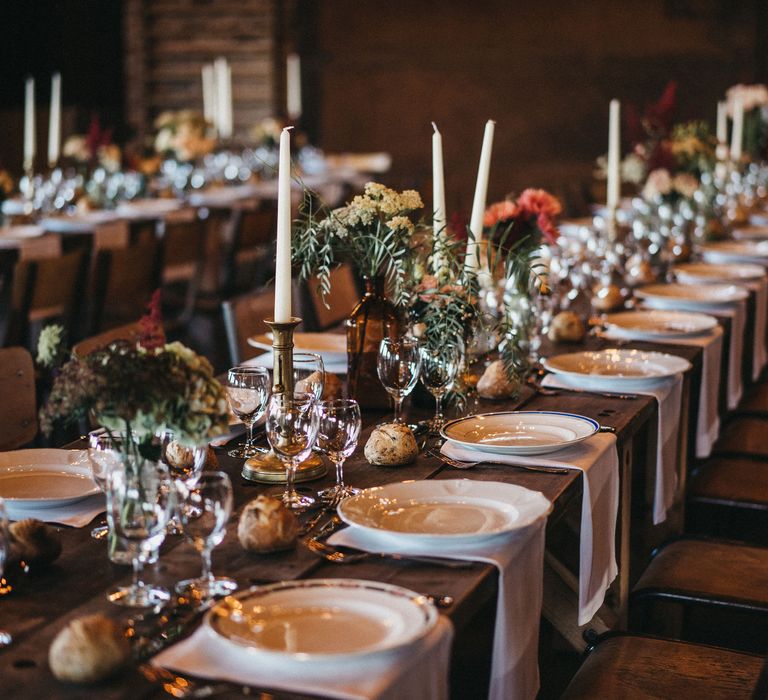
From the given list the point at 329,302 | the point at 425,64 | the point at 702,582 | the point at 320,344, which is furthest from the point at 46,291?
the point at 425,64

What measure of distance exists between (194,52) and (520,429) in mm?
10846

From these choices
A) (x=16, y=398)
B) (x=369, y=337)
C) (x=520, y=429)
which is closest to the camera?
(x=520, y=429)

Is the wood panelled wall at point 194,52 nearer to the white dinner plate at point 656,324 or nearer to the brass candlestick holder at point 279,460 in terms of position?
the white dinner plate at point 656,324

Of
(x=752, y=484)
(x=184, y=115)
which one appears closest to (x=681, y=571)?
(x=752, y=484)

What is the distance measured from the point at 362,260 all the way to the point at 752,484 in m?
1.28

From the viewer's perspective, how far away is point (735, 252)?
518 centimetres

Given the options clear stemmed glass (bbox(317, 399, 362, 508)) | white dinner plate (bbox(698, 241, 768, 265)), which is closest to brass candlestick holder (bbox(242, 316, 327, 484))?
clear stemmed glass (bbox(317, 399, 362, 508))

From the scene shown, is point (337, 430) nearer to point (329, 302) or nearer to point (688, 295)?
point (329, 302)

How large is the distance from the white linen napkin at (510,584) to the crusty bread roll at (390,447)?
0.37 meters

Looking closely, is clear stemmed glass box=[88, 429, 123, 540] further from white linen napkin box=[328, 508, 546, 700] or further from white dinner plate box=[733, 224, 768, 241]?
white dinner plate box=[733, 224, 768, 241]

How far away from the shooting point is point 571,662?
10.1 ft

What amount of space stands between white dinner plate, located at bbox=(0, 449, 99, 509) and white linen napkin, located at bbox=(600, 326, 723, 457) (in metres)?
1.77

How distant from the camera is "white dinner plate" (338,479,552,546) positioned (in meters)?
1.72

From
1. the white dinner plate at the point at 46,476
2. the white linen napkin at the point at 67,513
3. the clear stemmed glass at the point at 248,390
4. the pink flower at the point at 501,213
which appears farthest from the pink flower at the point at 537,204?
the white linen napkin at the point at 67,513
